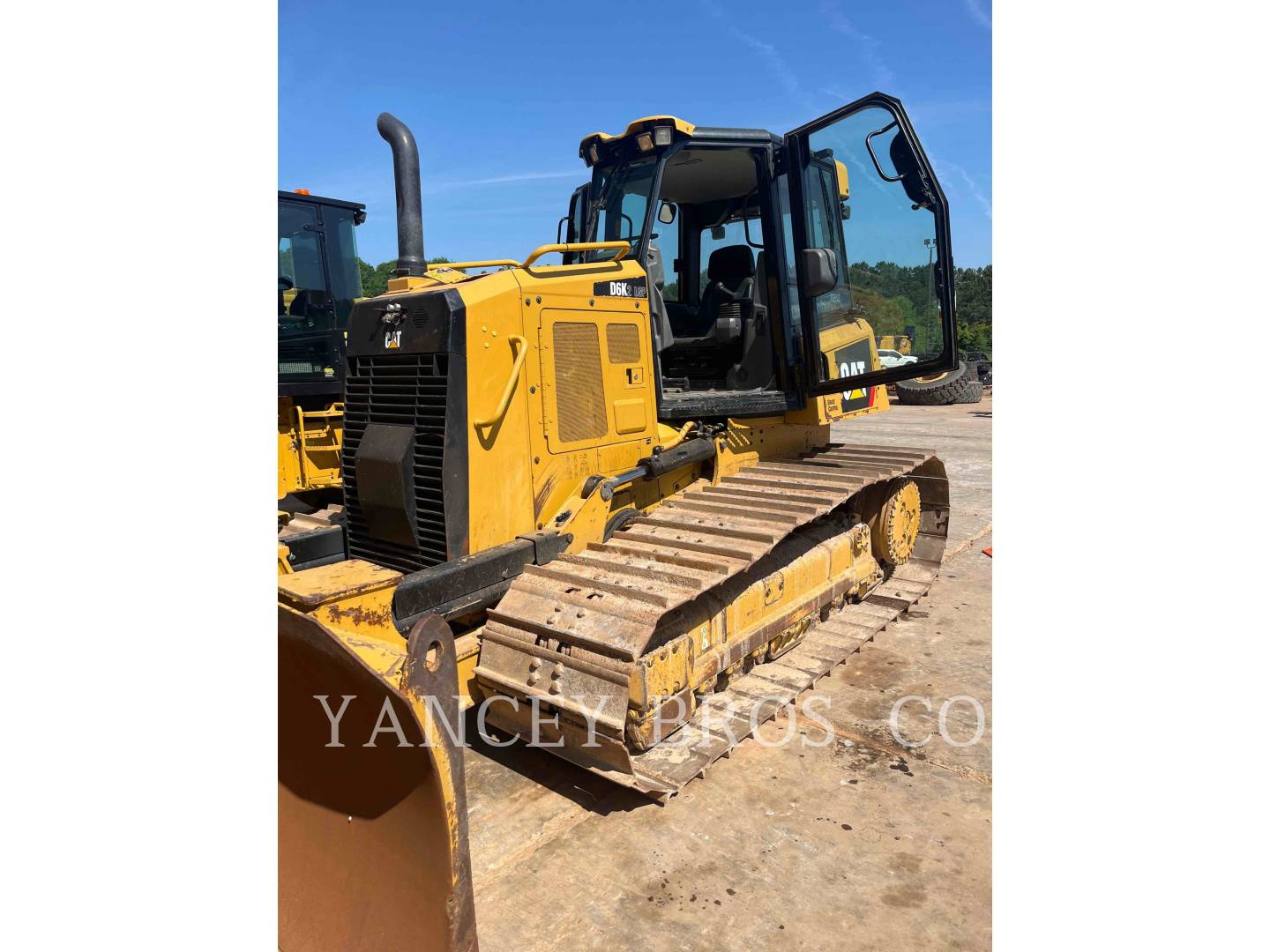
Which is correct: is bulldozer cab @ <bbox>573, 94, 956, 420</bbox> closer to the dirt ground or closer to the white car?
the white car

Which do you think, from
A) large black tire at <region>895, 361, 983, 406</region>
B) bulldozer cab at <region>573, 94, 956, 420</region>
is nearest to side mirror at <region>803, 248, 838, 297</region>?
bulldozer cab at <region>573, 94, 956, 420</region>

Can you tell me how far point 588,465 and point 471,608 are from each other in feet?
3.40

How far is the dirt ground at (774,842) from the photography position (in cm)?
265

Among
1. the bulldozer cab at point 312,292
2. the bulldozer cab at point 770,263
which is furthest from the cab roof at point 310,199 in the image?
the bulldozer cab at point 770,263

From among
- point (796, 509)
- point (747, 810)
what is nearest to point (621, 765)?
point (747, 810)

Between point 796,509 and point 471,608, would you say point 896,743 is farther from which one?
point 471,608

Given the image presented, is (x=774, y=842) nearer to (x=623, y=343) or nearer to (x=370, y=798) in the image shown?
(x=370, y=798)

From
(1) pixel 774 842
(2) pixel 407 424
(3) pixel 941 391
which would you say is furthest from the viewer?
(3) pixel 941 391

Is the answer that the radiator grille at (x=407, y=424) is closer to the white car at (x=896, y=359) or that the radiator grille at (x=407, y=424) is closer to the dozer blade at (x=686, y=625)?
the dozer blade at (x=686, y=625)

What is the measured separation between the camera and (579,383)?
4.15 m

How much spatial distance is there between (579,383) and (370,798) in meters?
2.23

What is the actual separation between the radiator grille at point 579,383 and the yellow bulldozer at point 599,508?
0.05 feet

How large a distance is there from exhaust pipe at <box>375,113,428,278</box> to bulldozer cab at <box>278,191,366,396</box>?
12.4ft

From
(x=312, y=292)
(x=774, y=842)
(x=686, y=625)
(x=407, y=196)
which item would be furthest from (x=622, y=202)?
(x=312, y=292)
